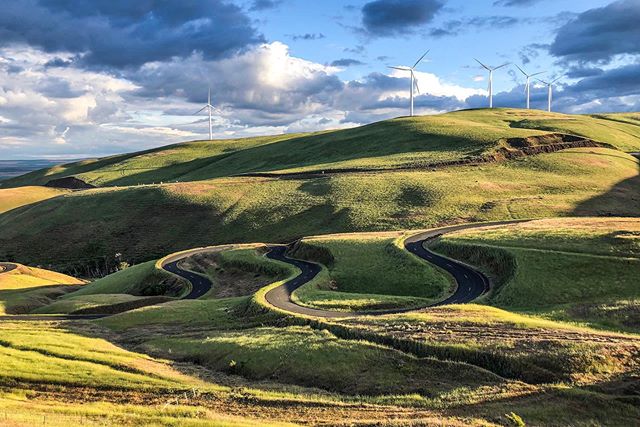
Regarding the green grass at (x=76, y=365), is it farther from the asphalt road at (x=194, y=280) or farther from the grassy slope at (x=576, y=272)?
the grassy slope at (x=576, y=272)

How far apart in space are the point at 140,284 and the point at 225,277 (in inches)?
612

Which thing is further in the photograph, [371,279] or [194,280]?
[194,280]

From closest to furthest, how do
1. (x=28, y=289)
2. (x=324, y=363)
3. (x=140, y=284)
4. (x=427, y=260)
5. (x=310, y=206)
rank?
1. (x=324, y=363)
2. (x=427, y=260)
3. (x=28, y=289)
4. (x=140, y=284)
5. (x=310, y=206)

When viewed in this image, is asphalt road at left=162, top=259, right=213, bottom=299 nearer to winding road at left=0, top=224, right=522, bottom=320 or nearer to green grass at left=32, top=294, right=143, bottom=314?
winding road at left=0, top=224, right=522, bottom=320

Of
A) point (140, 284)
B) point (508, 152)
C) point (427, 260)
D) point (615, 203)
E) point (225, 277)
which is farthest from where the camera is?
point (508, 152)

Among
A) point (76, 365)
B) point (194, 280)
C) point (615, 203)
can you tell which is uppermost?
point (615, 203)

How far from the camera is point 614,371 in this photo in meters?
31.8

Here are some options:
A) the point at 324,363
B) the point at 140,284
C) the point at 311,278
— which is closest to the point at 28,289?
the point at 140,284

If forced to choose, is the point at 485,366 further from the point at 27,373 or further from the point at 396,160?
the point at 396,160

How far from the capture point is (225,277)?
82.8 m

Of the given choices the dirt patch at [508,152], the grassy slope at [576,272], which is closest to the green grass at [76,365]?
the grassy slope at [576,272]

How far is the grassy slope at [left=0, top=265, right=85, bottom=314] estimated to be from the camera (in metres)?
70.1

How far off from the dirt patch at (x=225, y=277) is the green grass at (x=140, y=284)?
19.0ft

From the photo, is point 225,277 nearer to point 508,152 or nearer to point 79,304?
point 79,304
